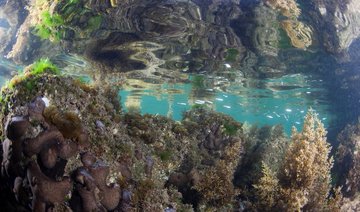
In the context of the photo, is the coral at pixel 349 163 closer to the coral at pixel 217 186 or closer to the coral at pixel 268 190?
the coral at pixel 268 190

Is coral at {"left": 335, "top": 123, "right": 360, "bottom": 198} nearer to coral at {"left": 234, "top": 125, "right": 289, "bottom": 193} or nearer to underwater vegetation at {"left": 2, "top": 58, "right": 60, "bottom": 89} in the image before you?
coral at {"left": 234, "top": 125, "right": 289, "bottom": 193}

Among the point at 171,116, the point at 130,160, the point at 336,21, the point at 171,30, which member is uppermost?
the point at 336,21

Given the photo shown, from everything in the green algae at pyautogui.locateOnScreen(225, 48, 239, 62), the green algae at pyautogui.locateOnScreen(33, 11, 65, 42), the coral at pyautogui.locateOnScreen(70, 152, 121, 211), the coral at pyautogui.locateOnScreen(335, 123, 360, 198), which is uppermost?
the green algae at pyautogui.locateOnScreen(33, 11, 65, 42)

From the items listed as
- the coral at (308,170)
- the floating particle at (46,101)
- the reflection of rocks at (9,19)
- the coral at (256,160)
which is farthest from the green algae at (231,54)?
the floating particle at (46,101)

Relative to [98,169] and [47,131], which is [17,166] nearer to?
[47,131]

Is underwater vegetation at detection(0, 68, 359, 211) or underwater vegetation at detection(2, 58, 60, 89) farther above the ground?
underwater vegetation at detection(2, 58, 60, 89)

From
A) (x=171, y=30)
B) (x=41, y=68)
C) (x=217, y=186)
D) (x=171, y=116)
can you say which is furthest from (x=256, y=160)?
(x=41, y=68)

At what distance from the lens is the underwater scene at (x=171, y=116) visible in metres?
4.11

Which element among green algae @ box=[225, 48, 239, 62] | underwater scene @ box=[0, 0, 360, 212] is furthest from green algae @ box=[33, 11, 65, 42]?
green algae @ box=[225, 48, 239, 62]

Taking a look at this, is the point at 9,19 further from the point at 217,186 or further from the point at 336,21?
the point at 336,21

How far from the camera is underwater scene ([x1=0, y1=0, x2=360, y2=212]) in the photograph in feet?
13.5

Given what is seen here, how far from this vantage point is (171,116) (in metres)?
11.8

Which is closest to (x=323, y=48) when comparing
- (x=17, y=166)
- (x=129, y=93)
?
(x=17, y=166)

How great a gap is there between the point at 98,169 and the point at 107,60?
12210 millimetres
